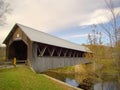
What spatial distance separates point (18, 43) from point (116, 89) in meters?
14.2

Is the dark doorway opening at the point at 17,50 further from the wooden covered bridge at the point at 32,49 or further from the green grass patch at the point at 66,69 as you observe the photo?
the green grass patch at the point at 66,69

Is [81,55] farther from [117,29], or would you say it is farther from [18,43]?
[117,29]

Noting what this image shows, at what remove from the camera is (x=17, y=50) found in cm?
2617

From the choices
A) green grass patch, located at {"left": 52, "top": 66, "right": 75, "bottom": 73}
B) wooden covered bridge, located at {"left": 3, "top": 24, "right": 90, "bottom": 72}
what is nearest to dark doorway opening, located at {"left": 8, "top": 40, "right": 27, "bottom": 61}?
wooden covered bridge, located at {"left": 3, "top": 24, "right": 90, "bottom": 72}

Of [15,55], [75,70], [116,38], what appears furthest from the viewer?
[75,70]

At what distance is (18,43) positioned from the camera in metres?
26.2

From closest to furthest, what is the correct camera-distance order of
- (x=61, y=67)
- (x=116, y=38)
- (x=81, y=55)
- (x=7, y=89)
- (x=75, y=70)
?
1. (x=7, y=89)
2. (x=116, y=38)
3. (x=61, y=67)
4. (x=75, y=70)
5. (x=81, y=55)

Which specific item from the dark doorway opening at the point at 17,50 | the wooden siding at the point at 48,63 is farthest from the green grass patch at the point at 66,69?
the dark doorway opening at the point at 17,50

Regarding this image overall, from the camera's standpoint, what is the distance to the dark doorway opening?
80.7ft

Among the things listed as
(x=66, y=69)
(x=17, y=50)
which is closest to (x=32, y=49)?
(x=17, y=50)

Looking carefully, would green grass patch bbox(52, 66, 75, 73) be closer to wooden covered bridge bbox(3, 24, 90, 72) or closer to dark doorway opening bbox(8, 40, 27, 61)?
wooden covered bridge bbox(3, 24, 90, 72)

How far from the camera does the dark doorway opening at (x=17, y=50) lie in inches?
968

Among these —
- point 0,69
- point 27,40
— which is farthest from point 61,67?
point 0,69

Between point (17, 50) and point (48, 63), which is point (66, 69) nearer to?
point (48, 63)
